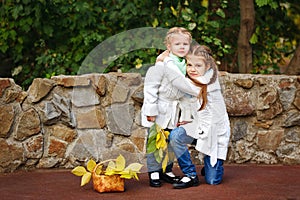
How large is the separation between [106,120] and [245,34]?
2.16 m

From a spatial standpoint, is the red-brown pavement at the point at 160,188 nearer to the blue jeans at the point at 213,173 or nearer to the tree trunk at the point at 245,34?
the blue jeans at the point at 213,173

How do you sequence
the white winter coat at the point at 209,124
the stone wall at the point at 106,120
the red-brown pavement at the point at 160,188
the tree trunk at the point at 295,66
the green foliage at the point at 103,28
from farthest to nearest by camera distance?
the tree trunk at the point at 295,66
the green foliage at the point at 103,28
the stone wall at the point at 106,120
the white winter coat at the point at 209,124
the red-brown pavement at the point at 160,188

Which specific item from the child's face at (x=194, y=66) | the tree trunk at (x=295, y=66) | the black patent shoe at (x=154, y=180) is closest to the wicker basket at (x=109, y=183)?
the black patent shoe at (x=154, y=180)

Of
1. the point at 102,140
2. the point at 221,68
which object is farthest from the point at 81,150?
the point at 221,68

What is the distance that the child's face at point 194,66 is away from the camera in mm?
5020

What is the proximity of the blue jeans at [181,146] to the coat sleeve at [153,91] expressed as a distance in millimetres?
240

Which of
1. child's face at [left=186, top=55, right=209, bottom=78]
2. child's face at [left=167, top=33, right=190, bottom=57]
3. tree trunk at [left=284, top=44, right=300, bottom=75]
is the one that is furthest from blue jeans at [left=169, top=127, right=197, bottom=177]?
tree trunk at [left=284, top=44, right=300, bottom=75]

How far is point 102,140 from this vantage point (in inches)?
232

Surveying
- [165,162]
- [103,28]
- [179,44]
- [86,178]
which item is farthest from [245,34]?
[86,178]

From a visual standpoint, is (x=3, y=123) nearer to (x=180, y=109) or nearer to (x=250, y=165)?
(x=180, y=109)

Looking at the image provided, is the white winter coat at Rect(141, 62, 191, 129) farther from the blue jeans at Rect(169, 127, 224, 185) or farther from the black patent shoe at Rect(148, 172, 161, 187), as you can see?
the black patent shoe at Rect(148, 172, 161, 187)

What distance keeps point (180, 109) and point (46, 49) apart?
2871 millimetres

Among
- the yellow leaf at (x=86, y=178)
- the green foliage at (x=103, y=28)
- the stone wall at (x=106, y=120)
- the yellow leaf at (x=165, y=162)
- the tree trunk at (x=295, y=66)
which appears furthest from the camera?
the tree trunk at (x=295, y=66)

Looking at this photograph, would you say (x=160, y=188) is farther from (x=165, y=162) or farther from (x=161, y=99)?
(x=161, y=99)
